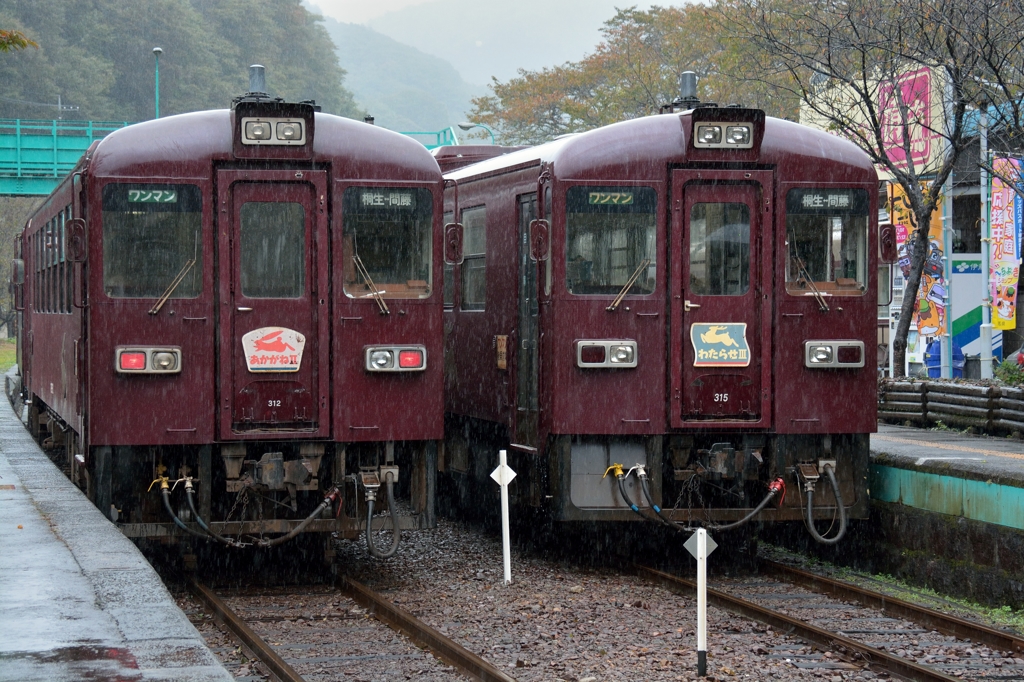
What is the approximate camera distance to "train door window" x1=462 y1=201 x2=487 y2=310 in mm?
13109

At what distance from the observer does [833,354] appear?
433 inches

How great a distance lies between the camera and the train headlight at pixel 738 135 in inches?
433

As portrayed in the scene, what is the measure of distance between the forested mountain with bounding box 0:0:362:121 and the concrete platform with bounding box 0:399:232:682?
181 ft

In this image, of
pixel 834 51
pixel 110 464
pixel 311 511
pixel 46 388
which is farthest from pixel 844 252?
pixel 834 51

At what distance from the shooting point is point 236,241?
10148 millimetres

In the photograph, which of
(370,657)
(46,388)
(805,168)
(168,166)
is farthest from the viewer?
(46,388)

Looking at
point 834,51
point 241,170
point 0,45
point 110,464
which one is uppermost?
point 834,51

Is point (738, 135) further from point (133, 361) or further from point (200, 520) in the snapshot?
point (200, 520)

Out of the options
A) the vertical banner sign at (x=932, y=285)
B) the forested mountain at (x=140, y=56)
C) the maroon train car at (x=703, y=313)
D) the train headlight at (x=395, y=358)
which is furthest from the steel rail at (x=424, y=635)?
the forested mountain at (x=140, y=56)

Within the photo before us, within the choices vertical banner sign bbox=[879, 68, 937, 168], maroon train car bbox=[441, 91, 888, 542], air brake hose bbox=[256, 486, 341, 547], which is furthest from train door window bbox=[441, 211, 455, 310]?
vertical banner sign bbox=[879, 68, 937, 168]

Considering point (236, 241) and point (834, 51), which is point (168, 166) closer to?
point (236, 241)

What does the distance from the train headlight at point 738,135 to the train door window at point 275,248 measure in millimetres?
3328

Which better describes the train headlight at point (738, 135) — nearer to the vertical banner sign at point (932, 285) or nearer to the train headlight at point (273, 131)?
the train headlight at point (273, 131)

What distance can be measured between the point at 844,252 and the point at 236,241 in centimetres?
464
